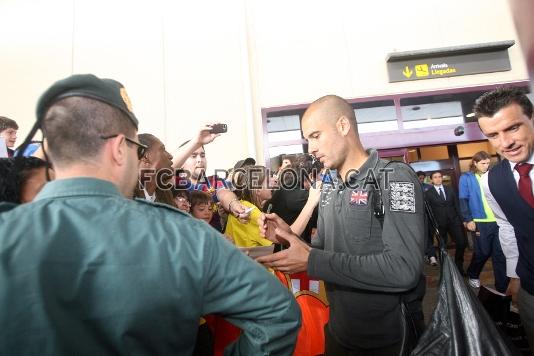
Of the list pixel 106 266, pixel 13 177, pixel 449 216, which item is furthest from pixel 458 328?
pixel 449 216

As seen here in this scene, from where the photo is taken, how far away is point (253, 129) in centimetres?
562

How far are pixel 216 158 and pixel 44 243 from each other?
4974 millimetres

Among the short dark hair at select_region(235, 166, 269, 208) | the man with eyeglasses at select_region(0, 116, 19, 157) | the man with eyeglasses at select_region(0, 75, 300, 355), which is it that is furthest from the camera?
the short dark hair at select_region(235, 166, 269, 208)

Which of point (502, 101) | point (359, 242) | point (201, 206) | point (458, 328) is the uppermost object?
point (502, 101)

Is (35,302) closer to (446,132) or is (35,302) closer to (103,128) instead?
(103,128)

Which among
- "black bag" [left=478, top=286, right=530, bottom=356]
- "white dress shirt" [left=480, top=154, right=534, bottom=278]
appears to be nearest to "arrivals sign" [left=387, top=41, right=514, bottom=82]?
"white dress shirt" [left=480, top=154, right=534, bottom=278]

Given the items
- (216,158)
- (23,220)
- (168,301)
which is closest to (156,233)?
(168,301)

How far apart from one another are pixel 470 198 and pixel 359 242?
395 cm

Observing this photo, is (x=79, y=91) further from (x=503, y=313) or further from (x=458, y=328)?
(x=503, y=313)

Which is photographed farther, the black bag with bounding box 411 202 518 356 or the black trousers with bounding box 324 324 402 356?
the black trousers with bounding box 324 324 402 356

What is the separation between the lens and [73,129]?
30.0 inches

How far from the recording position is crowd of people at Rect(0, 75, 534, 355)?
62cm

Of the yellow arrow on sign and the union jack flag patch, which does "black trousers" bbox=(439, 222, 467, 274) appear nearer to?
the yellow arrow on sign

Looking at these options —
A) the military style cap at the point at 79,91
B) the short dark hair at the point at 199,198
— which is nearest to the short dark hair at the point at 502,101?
the military style cap at the point at 79,91
